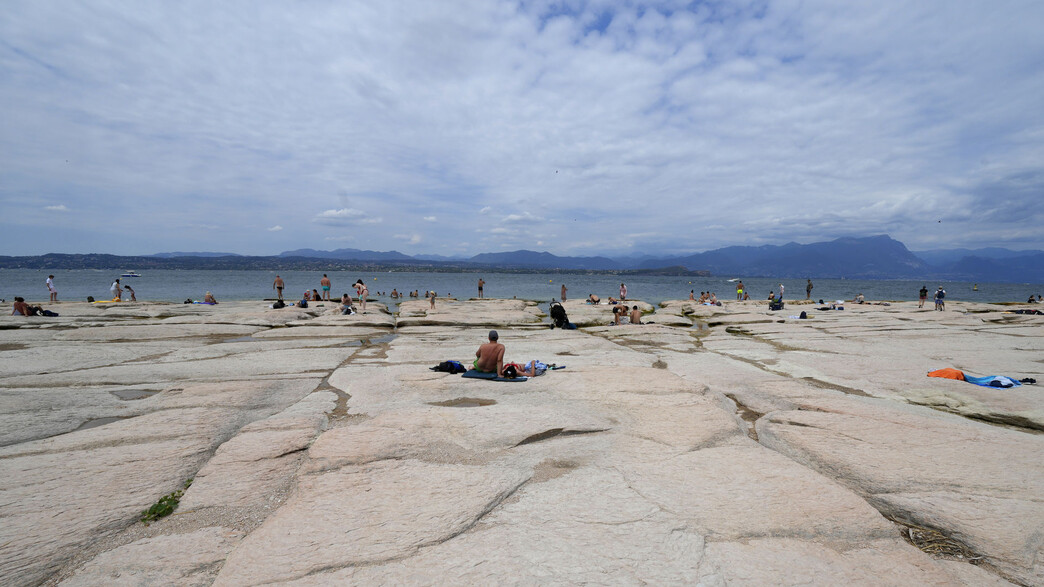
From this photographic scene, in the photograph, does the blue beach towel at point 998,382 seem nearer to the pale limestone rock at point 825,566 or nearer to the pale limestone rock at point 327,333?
the pale limestone rock at point 825,566

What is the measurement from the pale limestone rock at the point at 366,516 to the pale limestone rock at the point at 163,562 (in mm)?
184

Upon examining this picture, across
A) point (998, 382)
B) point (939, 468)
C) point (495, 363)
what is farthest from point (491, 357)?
A: point (998, 382)

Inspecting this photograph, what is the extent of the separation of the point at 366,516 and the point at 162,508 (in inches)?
77.0

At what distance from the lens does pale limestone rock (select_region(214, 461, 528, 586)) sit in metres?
3.17

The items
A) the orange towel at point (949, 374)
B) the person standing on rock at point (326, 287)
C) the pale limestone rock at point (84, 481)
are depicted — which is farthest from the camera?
the person standing on rock at point (326, 287)

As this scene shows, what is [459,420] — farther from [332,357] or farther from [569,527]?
[332,357]

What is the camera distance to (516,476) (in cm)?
459

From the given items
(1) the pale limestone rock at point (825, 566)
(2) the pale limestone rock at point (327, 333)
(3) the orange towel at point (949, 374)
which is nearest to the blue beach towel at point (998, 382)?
(3) the orange towel at point (949, 374)

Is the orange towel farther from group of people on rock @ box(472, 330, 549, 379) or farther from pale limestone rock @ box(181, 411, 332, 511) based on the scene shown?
pale limestone rock @ box(181, 411, 332, 511)

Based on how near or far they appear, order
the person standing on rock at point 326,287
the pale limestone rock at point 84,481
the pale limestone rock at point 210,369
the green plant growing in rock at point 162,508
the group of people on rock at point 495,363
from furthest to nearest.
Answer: the person standing on rock at point 326,287
the group of people on rock at point 495,363
the pale limestone rock at point 210,369
the green plant growing in rock at point 162,508
the pale limestone rock at point 84,481

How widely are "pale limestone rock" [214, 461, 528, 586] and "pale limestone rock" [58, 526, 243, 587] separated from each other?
18cm

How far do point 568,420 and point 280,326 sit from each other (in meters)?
16.5

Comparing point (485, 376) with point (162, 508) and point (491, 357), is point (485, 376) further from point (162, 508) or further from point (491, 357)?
point (162, 508)

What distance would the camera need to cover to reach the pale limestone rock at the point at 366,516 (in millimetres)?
3174
